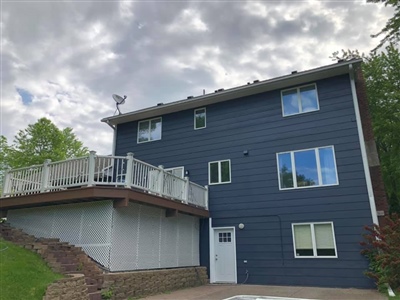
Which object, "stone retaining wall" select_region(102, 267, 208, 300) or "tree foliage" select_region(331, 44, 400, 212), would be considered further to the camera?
"tree foliage" select_region(331, 44, 400, 212)

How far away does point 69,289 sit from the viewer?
615cm

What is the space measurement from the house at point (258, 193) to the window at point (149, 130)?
1.00 m

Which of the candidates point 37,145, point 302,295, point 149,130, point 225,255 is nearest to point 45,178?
point 149,130

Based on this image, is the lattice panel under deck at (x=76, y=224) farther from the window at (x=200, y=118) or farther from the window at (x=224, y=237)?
the window at (x=200, y=118)

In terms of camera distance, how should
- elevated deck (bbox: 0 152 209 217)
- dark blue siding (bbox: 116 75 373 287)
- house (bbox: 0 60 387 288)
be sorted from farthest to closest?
1. dark blue siding (bbox: 116 75 373 287)
2. house (bbox: 0 60 387 288)
3. elevated deck (bbox: 0 152 209 217)

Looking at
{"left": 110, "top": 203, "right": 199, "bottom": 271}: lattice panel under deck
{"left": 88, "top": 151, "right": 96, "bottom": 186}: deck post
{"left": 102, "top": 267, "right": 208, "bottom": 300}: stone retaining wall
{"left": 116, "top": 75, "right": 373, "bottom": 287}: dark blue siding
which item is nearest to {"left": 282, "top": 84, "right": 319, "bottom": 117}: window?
{"left": 116, "top": 75, "right": 373, "bottom": 287}: dark blue siding

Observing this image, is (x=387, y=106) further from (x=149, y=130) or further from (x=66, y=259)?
(x=66, y=259)

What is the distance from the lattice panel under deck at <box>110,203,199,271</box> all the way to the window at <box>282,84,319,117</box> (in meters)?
5.65

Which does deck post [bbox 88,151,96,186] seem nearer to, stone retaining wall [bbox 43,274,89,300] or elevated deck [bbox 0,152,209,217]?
elevated deck [bbox 0,152,209,217]

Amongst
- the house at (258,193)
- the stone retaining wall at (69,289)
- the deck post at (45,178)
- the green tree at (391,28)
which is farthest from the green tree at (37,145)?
the green tree at (391,28)

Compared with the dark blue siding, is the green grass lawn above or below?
below

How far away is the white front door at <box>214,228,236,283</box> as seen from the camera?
10.8m

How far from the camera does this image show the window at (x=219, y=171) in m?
11.7

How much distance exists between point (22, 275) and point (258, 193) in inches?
303
